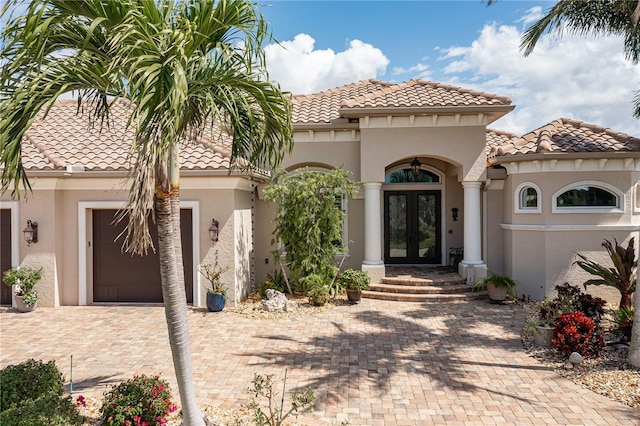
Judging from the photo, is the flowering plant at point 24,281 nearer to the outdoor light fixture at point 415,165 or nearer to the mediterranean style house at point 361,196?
the mediterranean style house at point 361,196

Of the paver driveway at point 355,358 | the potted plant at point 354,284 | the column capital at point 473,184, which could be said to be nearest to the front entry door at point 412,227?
the column capital at point 473,184

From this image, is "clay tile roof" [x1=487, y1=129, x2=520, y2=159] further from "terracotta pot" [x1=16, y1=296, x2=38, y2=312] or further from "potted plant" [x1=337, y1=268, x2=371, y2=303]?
"terracotta pot" [x1=16, y1=296, x2=38, y2=312]

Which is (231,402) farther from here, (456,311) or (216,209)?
(456,311)

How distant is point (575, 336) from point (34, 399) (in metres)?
8.57

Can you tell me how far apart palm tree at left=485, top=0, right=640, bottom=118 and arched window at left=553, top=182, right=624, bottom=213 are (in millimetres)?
3525

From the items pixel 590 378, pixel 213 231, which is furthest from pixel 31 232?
pixel 590 378

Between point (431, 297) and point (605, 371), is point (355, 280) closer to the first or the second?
point (431, 297)

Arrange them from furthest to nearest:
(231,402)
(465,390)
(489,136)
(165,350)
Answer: (489,136) → (165,350) → (465,390) → (231,402)

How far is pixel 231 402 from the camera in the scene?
5.98 m

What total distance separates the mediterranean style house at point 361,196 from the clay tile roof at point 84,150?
0.16 ft

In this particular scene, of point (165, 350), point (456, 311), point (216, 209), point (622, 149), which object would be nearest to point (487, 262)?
point (456, 311)

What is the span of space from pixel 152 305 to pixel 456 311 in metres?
8.64

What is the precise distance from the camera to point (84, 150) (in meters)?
12.3

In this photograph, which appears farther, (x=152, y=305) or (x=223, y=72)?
(x=152, y=305)
